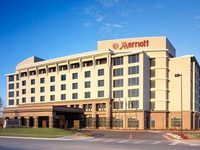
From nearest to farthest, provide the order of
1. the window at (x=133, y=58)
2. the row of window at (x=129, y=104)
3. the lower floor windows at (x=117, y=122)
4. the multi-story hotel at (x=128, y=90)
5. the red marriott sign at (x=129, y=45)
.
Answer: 1. the row of window at (x=129, y=104)
2. the multi-story hotel at (x=128, y=90)
3. the window at (x=133, y=58)
4. the lower floor windows at (x=117, y=122)
5. the red marriott sign at (x=129, y=45)

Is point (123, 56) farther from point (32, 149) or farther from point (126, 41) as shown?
point (32, 149)

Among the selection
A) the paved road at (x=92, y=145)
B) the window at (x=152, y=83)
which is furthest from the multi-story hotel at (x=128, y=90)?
the paved road at (x=92, y=145)

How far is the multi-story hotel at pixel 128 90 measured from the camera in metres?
83.4

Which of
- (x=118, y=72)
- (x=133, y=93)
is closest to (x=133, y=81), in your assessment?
(x=133, y=93)

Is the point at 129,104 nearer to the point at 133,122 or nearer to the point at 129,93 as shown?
the point at 129,93

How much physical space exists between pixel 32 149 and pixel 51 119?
52.5m

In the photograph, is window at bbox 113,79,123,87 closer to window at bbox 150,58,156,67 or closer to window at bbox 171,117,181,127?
window at bbox 150,58,156,67

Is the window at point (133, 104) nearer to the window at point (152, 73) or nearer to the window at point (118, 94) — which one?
the window at point (118, 94)

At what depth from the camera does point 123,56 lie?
8600 cm

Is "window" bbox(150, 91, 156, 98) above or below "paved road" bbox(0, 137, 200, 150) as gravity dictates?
above

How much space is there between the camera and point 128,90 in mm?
84375

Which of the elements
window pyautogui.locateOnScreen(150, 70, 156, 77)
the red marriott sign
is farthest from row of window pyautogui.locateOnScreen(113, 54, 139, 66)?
window pyautogui.locateOnScreen(150, 70, 156, 77)

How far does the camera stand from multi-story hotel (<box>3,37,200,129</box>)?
83438mm

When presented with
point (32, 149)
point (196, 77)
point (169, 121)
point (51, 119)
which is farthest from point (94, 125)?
point (32, 149)
